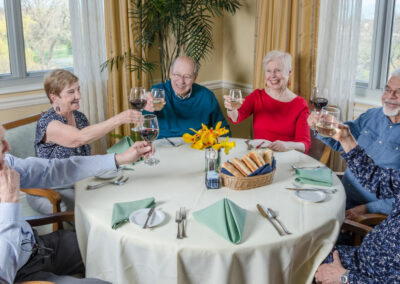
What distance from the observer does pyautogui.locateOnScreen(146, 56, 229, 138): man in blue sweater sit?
2994mm

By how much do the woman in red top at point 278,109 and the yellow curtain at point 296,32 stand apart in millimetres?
588

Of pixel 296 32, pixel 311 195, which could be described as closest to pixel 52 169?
pixel 311 195

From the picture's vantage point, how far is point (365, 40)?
131 inches

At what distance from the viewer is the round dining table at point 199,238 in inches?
57.6

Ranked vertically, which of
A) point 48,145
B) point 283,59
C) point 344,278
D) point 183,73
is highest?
point 283,59

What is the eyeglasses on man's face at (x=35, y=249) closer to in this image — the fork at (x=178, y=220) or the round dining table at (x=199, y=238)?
the round dining table at (x=199, y=238)

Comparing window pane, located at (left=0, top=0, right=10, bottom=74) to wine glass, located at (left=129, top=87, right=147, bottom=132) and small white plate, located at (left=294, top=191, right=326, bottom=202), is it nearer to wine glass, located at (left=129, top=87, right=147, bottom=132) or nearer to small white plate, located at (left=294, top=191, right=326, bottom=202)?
wine glass, located at (left=129, top=87, right=147, bottom=132)

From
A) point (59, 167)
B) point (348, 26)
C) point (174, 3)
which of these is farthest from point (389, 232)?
point (174, 3)

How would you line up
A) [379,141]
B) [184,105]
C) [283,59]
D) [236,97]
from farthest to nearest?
[184,105], [283,59], [236,97], [379,141]

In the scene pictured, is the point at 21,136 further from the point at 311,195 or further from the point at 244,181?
the point at 311,195

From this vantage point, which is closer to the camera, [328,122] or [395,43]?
[328,122]

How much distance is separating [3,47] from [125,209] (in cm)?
233

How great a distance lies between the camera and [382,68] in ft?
10.8

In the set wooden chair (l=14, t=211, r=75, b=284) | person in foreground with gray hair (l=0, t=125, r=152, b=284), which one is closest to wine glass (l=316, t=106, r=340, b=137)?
person in foreground with gray hair (l=0, t=125, r=152, b=284)
